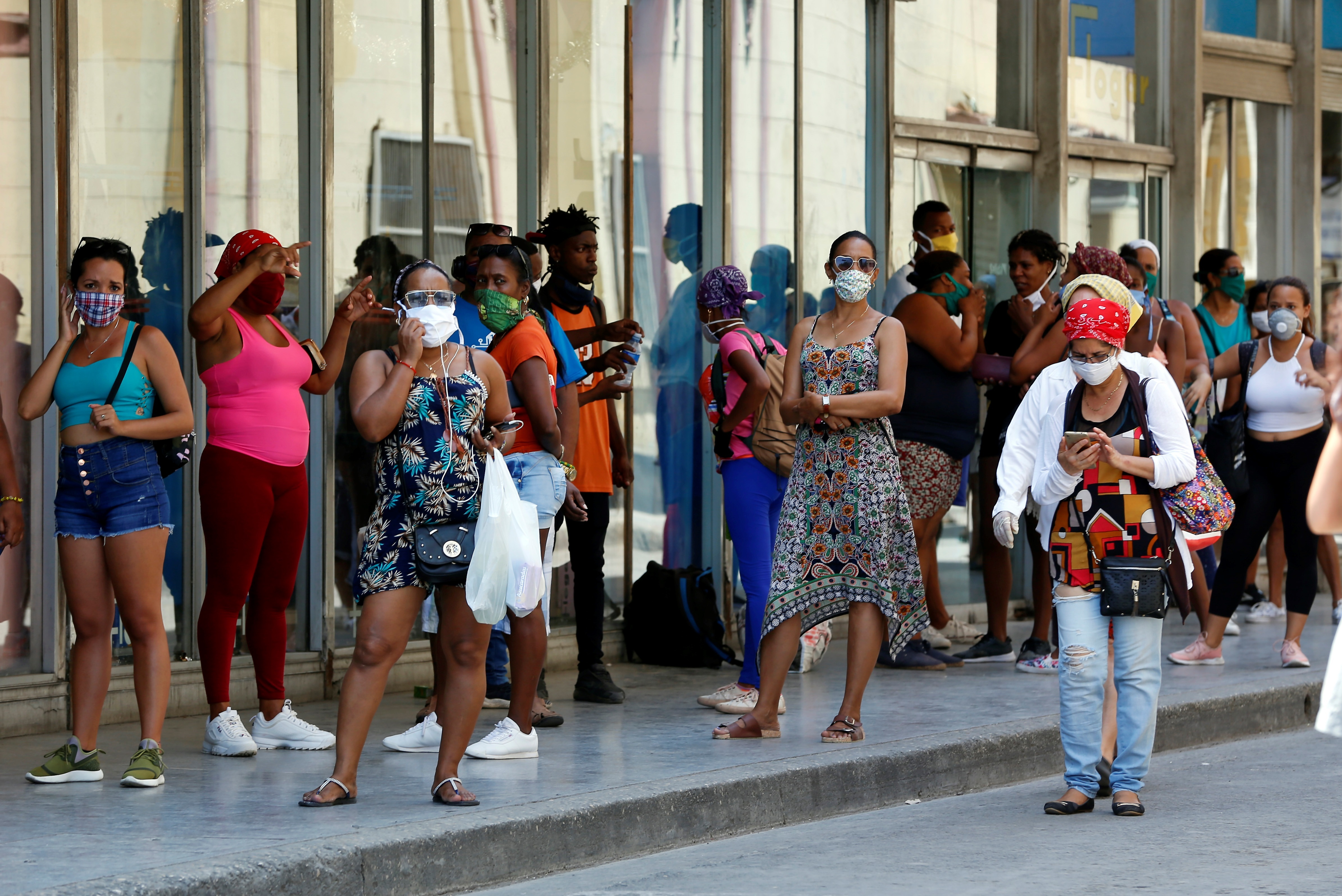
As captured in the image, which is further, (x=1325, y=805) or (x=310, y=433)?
(x=310, y=433)

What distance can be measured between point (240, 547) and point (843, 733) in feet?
8.12

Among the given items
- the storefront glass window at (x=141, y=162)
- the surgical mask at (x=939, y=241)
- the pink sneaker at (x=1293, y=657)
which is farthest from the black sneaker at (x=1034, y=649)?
the storefront glass window at (x=141, y=162)

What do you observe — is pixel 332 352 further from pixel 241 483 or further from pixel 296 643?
pixel 296 643

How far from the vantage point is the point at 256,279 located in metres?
7.00

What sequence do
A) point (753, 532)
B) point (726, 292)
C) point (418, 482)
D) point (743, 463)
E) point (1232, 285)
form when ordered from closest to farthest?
1. point (418, 482)
2. point (726, 292)
3. point (753, 532)
4. point (743, 463)
5. point (1232, 285)

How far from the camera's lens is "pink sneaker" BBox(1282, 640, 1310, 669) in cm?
992

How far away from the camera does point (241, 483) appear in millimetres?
7113

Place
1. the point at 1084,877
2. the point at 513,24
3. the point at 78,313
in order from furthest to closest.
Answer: the point at 513,24, the point at 78,313, the point at 1084,877

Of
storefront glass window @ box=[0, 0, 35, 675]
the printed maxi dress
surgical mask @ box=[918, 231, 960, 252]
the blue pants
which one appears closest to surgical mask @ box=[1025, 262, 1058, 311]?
surgical mask @ box=[918, 231, 960, 252]

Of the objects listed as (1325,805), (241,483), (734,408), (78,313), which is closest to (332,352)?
(241,483)

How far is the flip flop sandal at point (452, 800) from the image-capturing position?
6020 mm

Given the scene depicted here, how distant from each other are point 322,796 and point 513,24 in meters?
5.00

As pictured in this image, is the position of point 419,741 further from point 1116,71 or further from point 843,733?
point 1116,71

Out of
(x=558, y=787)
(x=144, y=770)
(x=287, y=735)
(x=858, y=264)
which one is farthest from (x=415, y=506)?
(x=858, y=264)
